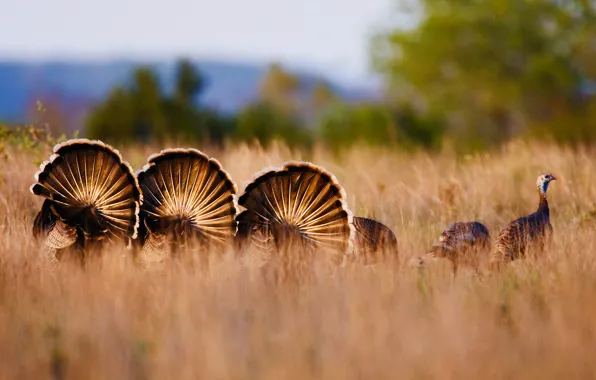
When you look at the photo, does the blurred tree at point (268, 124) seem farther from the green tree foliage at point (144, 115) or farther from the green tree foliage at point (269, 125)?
the green tree foliage at point (144, 115)

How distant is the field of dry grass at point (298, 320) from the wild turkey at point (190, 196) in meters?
0.45

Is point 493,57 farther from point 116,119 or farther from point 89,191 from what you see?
point 89,191

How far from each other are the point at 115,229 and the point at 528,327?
3091 mm

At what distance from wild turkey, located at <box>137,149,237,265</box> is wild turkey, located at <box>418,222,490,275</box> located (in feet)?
4.71

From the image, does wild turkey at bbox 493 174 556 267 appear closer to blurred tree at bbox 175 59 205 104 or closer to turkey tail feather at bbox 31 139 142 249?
turkey tail feather at bbox 31 139 142 249

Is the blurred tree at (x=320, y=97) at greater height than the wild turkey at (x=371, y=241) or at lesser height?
greater

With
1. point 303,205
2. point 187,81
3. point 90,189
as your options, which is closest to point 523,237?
point 303,205

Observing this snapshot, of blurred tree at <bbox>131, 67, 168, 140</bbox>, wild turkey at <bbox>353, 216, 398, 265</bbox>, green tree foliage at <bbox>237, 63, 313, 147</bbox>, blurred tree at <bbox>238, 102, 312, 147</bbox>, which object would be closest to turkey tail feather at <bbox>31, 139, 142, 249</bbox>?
wild turkey at <bbox>353, 216, 398, 265</bbox>

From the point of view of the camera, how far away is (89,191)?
6.80 metres

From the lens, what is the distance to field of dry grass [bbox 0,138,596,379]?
4.43m

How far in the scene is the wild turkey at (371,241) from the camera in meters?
6.86

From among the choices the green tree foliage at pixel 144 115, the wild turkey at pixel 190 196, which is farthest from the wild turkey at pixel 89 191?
the green tree foliage at pixel 144 115

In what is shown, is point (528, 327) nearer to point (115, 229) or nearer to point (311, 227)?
point (311, 227)

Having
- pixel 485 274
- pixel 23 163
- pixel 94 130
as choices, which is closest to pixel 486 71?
pixel 94 130
